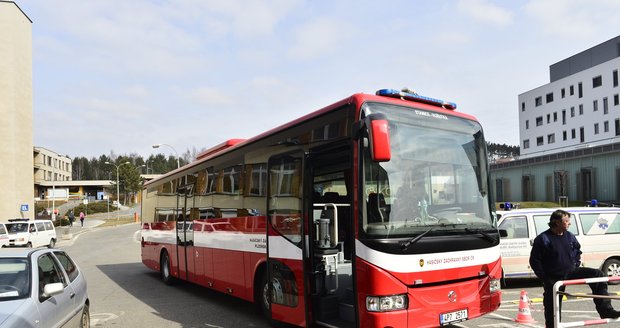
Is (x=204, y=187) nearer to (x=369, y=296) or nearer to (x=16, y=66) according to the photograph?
(x=369, y=296)

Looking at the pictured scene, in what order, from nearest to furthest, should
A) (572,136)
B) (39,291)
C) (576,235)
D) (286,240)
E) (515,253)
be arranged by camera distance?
(39,291)
(286,240)
(515,253)
(576,235)
(572,136)

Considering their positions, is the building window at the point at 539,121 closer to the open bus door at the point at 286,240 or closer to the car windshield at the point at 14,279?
the open bus door at the point at 286,240

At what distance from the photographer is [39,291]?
5387mm

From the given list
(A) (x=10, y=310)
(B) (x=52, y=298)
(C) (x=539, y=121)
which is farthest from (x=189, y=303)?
(C) (x=539, y=121)

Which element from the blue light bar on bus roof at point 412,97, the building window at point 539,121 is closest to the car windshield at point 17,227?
the blue light bar on bus roof at point 412,97

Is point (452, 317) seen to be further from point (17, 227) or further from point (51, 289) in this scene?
point (17, 227)

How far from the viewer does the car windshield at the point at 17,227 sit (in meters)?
27.2

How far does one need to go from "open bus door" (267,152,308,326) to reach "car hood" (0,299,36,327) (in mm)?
3189

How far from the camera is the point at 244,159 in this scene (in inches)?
343

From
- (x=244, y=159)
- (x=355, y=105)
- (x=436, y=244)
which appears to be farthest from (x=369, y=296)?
(x=244, y=159)

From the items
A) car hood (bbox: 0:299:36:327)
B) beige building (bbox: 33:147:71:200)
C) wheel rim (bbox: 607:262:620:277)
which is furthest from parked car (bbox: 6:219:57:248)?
beige building (bbox: 33:147:71:200)

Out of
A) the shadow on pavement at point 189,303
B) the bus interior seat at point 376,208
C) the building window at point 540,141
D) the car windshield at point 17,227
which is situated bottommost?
the shadow on pavement at point 189,303

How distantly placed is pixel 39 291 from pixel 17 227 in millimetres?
25918

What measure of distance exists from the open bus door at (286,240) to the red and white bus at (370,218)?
2 cm
